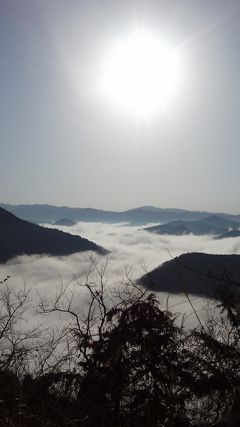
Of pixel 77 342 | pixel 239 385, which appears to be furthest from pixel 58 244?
pixel 239 385

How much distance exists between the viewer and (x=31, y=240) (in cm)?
18088

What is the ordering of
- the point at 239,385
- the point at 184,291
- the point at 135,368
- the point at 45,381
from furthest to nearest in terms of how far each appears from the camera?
the point at 45,381 < the point at 135,368 < the point at 239,385 < the point at 184,291

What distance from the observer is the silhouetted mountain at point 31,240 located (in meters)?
176

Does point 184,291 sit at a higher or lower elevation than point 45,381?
higher

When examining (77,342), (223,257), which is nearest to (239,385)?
(77,342)

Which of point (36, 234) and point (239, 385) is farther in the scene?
point (36, 234)

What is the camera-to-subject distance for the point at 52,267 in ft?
625

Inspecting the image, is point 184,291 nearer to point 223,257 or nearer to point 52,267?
point 223,257

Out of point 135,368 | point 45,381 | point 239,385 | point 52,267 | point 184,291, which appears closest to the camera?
point 184,291

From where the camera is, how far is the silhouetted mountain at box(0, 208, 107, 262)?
176 metres

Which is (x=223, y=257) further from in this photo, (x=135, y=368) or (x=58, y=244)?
(x=135, y=368)

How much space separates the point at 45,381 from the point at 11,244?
6675 inches

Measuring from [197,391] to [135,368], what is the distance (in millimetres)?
2606

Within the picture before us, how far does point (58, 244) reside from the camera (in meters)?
186
